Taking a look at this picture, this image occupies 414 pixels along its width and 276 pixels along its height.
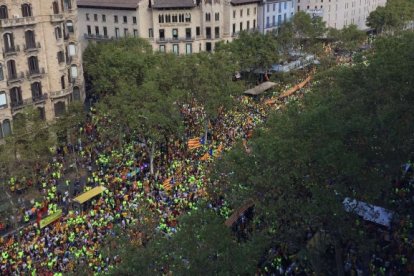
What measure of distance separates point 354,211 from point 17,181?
34.6 metres

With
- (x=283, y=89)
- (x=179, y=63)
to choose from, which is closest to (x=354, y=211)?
(x=179, y=63)

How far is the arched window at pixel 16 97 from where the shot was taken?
59.4 meters

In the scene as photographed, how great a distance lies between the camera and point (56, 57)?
63906mm

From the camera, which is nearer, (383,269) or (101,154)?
(383,269)

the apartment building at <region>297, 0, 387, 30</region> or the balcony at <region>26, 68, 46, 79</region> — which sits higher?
the apartment building at <region>297, 0, 387, 30</region>

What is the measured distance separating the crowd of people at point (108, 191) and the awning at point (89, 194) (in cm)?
60

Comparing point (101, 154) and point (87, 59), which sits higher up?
point (87, 59)

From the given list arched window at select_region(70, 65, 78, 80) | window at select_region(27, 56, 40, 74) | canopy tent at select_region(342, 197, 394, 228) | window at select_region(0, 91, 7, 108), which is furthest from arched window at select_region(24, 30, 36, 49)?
canopy tent at select_region(342, 197, 394, 228)

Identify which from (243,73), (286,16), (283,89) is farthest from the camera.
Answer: (286,16)

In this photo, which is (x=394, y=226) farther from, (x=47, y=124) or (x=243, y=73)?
(x=243, y=73)

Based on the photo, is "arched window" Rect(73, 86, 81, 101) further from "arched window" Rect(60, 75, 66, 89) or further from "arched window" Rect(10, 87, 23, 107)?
"arched window" Rect(10, 87, 23, 107)

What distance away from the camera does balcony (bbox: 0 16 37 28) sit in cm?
5700

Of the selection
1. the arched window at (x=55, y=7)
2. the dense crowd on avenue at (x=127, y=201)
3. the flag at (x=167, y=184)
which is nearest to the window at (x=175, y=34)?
the dense crowd on avenue at (x=127, y=201)

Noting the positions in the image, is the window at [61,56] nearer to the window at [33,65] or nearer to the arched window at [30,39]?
the window at [33,65]
